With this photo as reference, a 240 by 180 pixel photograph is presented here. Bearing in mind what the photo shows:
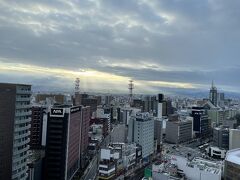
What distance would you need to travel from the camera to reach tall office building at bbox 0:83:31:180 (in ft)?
49.1

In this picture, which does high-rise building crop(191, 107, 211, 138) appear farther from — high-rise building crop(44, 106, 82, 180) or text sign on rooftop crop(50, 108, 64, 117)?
text sign on rooftop crop(50, 108, 64, 117)

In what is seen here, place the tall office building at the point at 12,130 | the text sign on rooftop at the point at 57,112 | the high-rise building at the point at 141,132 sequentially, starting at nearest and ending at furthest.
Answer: the tall office building at the point at 12,130 → the text sign on rooftop at the point at 57,112 → the high-rise building at the point at 141,132

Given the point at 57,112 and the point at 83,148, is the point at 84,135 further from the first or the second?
the point at 57,112

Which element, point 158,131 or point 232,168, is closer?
point 232,168

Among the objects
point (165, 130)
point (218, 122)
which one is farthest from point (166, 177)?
point (218, 122)

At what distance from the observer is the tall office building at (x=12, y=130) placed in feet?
49.1

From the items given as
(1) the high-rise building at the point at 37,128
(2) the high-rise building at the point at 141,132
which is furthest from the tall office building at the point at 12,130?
(2) the high-rise building at the point at 141,132

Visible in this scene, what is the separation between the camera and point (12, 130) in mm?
15117

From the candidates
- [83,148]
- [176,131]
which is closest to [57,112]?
[83,148]

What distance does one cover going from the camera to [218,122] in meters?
52.8

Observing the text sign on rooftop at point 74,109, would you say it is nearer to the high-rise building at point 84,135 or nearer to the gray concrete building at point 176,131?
the high-rise building at point 84,135

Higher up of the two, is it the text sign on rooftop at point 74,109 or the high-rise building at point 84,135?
the text sign on rooftop at point 74,109

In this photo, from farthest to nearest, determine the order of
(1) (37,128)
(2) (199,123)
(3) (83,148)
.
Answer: (2) (199,123) → (3) (83,148) → (1) (37,128)

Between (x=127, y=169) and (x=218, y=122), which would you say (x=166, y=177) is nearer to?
(x=127, y=169)
